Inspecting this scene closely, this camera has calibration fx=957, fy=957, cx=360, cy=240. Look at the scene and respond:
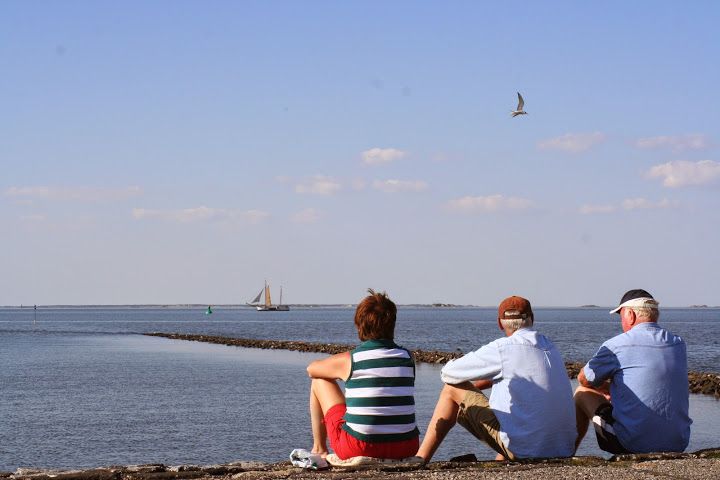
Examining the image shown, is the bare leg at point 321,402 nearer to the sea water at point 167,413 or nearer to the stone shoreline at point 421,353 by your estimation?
the sea water at point 167,413

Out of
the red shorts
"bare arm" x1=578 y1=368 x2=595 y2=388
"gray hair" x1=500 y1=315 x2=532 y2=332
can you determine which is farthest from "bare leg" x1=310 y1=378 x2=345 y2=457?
"bare arm" x1=578 y1=368 x2=595 y2=388

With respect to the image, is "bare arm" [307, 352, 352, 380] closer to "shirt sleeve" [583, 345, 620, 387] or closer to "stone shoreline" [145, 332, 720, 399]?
"shirt sleeve" [583, 345, 620, 387]

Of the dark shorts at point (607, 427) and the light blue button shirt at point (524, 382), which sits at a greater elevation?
the light blue button shirt at point (524, 382)

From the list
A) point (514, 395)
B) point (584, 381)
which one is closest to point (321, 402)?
point (514, 395)

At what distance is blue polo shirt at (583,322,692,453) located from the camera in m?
7.28

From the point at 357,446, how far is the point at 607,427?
7.12 ft

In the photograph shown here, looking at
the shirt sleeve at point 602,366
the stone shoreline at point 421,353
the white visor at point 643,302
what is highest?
the white visor at point 643,302

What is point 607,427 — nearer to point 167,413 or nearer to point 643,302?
point 643,302

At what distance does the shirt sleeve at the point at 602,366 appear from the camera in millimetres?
7402

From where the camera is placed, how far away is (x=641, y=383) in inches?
286

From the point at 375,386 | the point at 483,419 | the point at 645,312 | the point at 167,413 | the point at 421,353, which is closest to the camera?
the point at 375,386

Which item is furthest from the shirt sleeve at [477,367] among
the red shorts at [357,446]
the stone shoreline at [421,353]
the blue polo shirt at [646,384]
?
the stone shoreline at [421,353]

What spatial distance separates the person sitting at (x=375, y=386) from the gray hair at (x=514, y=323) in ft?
2.57

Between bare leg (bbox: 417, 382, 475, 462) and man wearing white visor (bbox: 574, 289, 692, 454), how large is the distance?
Answer: 110cm
